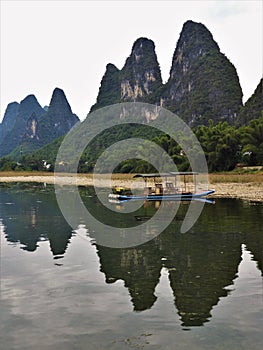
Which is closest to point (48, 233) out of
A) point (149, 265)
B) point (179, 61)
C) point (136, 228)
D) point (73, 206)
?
point (136, 228)

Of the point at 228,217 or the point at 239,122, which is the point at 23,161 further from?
the point at 228,217

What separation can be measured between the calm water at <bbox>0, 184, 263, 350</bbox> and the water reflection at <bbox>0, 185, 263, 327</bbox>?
0.08 feet

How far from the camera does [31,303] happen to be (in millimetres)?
8125

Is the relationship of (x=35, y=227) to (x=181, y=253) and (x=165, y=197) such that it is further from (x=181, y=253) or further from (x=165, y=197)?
(x=165, y=197)

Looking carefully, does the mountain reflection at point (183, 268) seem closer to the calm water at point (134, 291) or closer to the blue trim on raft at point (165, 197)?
the calm water at point (134, 291)

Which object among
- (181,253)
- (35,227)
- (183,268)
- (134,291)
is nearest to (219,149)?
(35,227)

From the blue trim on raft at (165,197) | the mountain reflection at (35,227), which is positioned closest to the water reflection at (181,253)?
the mountain reflection at (35,227)

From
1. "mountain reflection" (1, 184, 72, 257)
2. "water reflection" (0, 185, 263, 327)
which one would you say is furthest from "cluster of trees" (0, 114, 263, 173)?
"mountain reflection" (1, 184, 72, 257)

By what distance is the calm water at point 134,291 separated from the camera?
21.4 feet

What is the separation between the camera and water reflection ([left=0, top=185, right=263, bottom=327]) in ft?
27.6

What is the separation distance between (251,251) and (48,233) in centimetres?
773

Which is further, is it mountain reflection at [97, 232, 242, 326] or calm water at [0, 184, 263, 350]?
mountain reflection at [97, 232, 242, 326]

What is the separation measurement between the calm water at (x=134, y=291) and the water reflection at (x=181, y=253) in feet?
0.08

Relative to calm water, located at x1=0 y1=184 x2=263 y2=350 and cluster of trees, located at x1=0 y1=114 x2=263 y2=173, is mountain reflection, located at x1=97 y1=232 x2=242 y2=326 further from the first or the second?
cluster of trees, located at x1=0 y1=114 x2=263 y2=173
